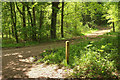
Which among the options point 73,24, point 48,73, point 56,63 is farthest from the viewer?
point 73,24

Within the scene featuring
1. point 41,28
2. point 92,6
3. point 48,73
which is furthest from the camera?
A: point 92,6

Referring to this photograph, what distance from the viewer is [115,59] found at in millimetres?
4883

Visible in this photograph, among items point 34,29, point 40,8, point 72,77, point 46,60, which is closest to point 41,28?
point 34,29

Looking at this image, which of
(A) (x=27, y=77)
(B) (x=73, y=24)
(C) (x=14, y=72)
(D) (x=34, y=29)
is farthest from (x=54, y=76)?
(B) (x=73, y=24)

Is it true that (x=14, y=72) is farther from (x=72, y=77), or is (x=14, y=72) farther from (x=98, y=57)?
(x=98, y=57)

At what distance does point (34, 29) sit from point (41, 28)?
784 millimetres

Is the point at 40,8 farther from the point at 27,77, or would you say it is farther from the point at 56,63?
the point at 27,77

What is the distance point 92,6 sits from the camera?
14.3 m

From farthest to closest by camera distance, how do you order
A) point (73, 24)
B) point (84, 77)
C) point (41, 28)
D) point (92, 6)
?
point (73, 24) → point (92, 6) → point (41, 28) → point (84, 77)

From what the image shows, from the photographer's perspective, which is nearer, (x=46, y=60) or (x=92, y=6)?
(x=46, y=60)

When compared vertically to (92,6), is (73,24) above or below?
below

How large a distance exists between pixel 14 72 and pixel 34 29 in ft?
25.7

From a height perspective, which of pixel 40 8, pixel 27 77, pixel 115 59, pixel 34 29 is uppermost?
pixel 40 8

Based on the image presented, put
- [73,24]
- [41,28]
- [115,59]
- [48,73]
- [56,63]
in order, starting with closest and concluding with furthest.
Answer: [48,73], [115,59], [56,63], [41,28], [73,24]
